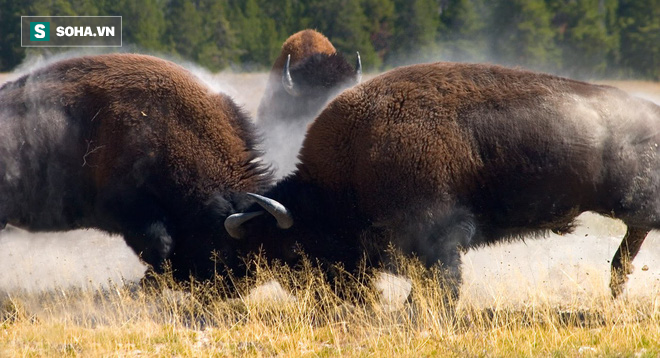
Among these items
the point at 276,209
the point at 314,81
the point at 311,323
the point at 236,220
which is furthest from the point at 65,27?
the point at 311,323

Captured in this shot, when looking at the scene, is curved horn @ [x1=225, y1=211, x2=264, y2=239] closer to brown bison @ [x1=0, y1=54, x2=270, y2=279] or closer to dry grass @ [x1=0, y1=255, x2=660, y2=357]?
brown bison @ [x1=0, y1=54, x2=270, y2=279]

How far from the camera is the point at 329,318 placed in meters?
6.94

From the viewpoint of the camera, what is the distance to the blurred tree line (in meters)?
37.9

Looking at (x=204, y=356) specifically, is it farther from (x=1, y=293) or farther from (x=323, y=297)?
(x=1, y=293)

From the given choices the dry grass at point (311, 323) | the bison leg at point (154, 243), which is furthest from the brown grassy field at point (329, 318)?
the bison leg at point (154, 243)

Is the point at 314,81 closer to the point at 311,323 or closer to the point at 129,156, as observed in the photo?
the point at 129,156

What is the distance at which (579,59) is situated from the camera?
1554 inches

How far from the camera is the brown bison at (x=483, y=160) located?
6984 mm

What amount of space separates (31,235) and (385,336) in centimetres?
443

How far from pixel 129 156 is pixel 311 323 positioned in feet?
7.96

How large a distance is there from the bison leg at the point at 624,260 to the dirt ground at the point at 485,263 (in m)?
0.12

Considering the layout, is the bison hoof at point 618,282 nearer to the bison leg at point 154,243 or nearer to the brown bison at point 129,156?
the brown bison at point 129,156

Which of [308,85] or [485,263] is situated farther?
[308,85]

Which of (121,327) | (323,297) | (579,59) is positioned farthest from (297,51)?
(579,59)
